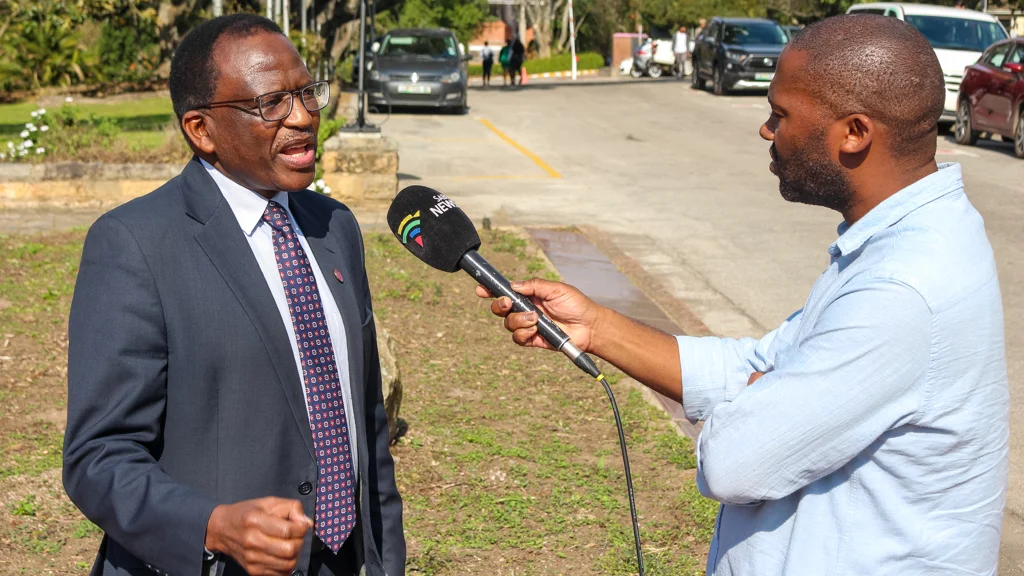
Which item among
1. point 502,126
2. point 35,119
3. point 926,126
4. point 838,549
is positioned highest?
point 926,126

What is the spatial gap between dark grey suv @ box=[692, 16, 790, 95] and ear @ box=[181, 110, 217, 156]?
1013 inches

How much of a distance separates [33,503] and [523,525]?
2208 millimetres

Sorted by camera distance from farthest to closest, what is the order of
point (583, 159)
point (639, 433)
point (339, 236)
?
point (583, 159)
point (639, 433)
point (339, 236)

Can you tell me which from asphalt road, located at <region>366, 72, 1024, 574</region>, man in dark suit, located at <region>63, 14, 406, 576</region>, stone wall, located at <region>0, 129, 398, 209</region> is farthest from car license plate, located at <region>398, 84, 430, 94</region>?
man in dark suit, located at <region>63, 14, 406, 576</region>

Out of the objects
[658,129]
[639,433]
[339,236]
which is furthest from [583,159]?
[339,236]

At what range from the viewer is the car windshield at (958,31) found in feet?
70.9

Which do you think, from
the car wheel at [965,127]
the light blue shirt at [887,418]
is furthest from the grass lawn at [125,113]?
the light blue shirt at [887,418]

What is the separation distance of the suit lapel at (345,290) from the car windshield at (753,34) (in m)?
26.6

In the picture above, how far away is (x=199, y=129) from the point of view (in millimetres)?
2578

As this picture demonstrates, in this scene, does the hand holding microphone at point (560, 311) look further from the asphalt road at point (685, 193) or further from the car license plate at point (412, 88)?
the car license plate at point (412, 88)

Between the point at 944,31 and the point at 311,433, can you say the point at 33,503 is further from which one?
the point at 944,31

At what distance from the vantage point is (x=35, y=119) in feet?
42.5

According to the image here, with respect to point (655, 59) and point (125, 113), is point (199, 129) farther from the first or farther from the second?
point (655, 59)

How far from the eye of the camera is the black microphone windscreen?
2832mm
